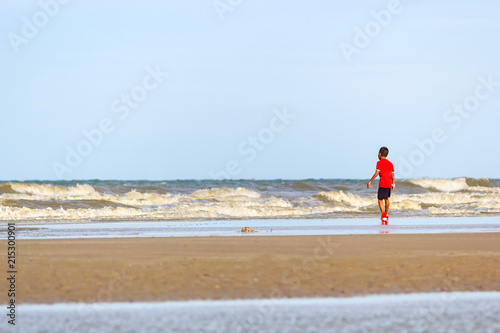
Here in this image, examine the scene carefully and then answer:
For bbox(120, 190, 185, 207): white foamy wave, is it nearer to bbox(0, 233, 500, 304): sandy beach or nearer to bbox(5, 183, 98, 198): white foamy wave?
bbox(5, 183, 98, 198): white foamy wave

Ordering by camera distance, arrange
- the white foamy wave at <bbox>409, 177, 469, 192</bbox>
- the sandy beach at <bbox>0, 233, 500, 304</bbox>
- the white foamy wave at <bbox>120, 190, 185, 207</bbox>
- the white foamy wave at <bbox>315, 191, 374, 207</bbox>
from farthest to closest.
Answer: the white foamy wave at <bbox>409, 177, 469, 192</bbox> < the white foamy wave at <bbox>315, 191, 374, 207</bbox> < the white foamy wave at <bbox>120, 190, 185, 207</bbox> < the sandy beach at <bbox>0, 233, 500, 304</bbox>

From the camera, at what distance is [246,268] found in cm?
826

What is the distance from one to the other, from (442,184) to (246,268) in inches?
1702

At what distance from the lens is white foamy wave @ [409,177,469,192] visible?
47716 mm

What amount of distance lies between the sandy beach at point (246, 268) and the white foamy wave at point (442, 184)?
3701cm

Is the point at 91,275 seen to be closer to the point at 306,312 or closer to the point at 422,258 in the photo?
the point at 306,312

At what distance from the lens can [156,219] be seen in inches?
800

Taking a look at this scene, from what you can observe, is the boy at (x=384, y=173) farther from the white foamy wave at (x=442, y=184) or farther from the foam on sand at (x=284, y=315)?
the white foamy wave at (x=442, y=184)

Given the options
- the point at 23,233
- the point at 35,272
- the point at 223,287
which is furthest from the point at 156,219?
the point at 223,287

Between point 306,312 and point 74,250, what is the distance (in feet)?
17.8

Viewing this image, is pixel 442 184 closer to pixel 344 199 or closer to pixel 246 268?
pixel 344 199

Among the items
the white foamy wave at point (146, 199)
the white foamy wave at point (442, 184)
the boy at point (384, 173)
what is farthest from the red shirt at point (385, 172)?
the white foamy wave at point (442, 184)

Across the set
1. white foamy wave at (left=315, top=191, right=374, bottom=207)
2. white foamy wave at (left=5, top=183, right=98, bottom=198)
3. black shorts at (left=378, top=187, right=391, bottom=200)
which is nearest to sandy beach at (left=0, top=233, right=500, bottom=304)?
black shorts at (left=378, top=187, right=391, bottom=200)

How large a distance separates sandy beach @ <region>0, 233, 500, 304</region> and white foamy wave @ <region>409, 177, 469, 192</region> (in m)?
37.0
